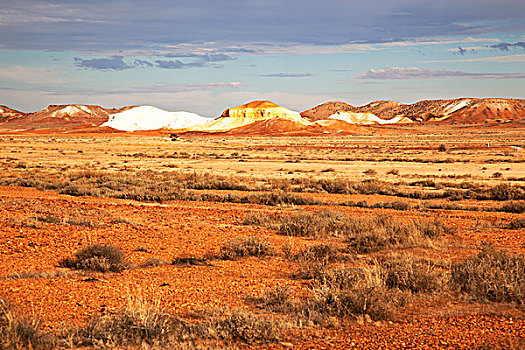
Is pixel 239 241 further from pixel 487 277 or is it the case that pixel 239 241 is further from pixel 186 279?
pixel 487 277

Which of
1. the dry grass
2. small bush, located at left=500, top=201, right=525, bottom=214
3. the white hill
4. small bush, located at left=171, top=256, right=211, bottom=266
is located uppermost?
the white hill

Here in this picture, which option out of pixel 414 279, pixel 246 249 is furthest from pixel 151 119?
pixel 414 279

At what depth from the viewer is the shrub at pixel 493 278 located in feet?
21.0

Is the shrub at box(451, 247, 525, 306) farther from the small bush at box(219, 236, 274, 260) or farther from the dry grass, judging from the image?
the dry grass

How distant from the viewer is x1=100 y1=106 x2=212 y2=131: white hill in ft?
512

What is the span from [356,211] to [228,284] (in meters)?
9.64

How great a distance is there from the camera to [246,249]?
947 centimetres

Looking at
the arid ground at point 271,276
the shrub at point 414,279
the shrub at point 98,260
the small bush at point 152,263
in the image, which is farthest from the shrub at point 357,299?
the shrub at point 98,260

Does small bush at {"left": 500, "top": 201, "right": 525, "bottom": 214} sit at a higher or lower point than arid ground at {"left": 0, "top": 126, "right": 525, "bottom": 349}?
lower

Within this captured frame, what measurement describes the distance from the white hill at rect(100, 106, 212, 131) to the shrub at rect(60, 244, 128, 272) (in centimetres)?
15092

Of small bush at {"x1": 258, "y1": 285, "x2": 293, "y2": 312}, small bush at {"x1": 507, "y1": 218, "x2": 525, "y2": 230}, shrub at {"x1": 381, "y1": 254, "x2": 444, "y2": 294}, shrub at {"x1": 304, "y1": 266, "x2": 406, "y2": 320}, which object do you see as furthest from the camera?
small bush at {"x1": 507, "y1": 218, "x2": 525, "y2": 230}

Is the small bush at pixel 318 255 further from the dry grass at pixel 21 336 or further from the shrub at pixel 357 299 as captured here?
the dry grass at pixel 21 336

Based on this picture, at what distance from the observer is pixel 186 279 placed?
760 cm

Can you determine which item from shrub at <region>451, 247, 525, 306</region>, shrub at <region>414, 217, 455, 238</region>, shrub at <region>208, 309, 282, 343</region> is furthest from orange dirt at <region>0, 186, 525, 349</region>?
shrub at <region>414, 217, 455, 238</region>
